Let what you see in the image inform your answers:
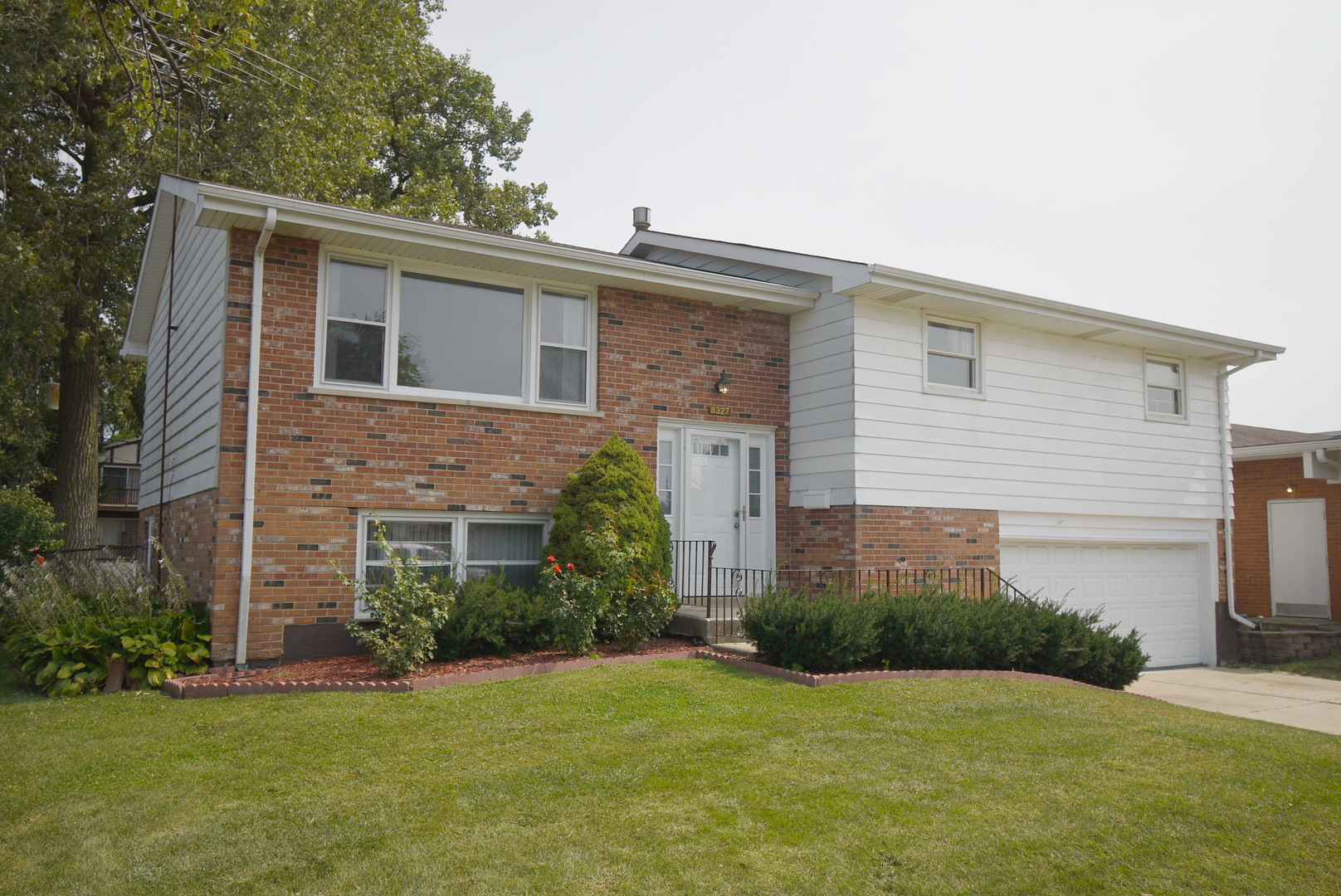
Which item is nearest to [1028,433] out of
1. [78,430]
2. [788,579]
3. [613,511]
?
[788,579]

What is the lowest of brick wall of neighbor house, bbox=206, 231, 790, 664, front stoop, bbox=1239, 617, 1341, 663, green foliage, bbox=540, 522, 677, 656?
front stoop, bbox=1239, 617, 1341, 663

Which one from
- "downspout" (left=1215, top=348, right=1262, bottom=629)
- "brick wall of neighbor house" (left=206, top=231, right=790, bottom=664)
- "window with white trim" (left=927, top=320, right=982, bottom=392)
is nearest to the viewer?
"brick wall of neighbor house" (left=206, top=231, right=790, bottom=664)

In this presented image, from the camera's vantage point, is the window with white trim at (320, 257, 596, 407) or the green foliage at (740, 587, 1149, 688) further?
the window with white trim at (320, 257, 596, 407)

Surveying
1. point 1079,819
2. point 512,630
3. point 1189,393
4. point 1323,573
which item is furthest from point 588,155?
point 1323,573

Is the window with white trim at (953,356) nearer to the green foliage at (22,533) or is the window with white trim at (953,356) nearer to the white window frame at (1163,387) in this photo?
the white window frame at (1163,387)

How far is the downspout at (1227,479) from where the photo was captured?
15.2 m

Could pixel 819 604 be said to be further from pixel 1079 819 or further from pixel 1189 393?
pixel 1189 393

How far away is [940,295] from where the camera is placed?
12.1 meters

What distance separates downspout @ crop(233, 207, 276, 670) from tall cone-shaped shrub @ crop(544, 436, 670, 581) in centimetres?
293

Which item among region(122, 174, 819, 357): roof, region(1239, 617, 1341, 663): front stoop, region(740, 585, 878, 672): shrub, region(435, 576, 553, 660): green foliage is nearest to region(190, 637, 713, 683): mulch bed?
region(435, 576, 553, 660): green foliage

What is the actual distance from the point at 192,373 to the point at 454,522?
12.5 feet

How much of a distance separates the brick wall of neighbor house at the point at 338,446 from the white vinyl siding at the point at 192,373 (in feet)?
1.35

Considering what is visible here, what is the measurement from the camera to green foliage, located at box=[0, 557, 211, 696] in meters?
8.51

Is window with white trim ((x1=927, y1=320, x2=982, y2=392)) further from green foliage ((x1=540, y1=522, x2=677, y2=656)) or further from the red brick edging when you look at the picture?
green foliage ((x1=540, y1=522, x2=677, y2=656))
